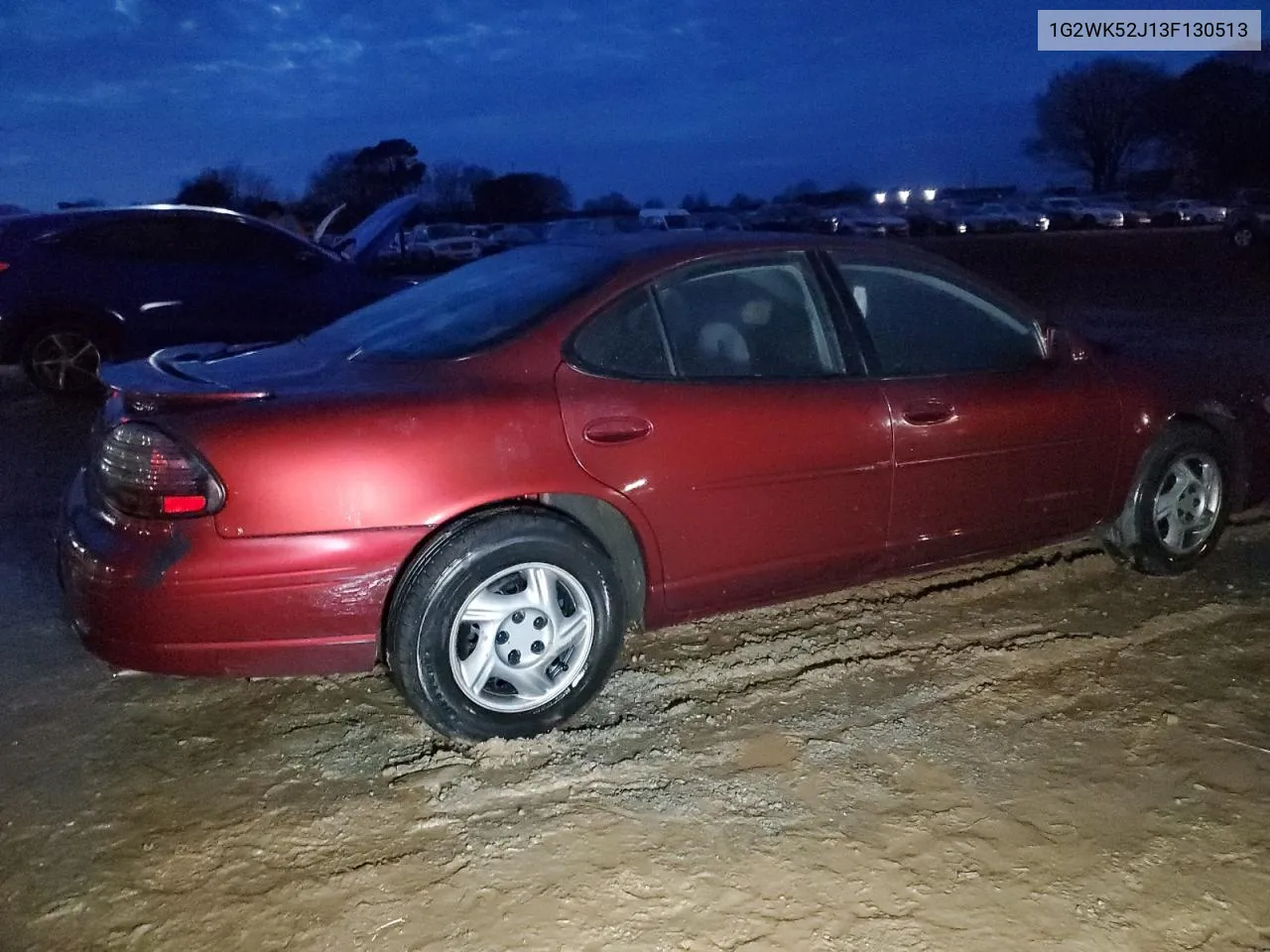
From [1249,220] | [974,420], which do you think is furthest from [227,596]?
[1249,220]

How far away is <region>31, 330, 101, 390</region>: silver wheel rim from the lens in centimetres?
809

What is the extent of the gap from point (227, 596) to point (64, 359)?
19.8ft

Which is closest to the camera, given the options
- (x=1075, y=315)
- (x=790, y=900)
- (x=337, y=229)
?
(x=790, y=900)

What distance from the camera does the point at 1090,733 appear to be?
137 inches

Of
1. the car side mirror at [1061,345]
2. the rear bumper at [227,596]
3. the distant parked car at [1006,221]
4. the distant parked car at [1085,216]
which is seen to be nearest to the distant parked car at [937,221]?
the distant parked car at [1006,221]

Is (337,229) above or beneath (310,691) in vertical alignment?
above

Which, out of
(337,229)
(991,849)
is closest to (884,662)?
(991,849)

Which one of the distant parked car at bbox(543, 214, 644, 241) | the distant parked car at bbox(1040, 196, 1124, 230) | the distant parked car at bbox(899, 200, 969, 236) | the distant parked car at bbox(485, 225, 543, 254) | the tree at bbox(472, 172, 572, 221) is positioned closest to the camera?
the distant parked car at bbox(543, 214, 644, 241)

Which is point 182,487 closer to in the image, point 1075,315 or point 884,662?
point 884,662

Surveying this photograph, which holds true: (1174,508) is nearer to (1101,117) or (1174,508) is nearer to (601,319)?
(601,319)

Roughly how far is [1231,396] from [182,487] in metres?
4.15

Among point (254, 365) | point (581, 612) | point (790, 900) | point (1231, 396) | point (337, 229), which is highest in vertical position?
point (337, 229)

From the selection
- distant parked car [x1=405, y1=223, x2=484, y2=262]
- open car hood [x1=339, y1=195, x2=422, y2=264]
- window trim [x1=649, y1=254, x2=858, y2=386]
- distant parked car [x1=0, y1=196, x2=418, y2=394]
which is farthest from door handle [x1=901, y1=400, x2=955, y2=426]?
distant parked car [x1=405, y1=223, x2=484, y2=262]

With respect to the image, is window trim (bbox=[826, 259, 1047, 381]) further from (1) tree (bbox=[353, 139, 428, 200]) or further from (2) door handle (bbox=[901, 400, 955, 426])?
(1) tree (bbox=[353, 139, 428, 200])
